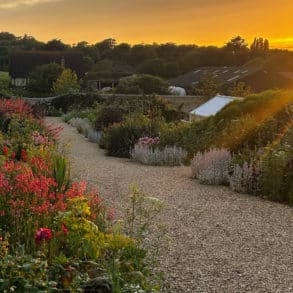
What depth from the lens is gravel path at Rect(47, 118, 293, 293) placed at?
4.81m

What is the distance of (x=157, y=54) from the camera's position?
A: 239 feet

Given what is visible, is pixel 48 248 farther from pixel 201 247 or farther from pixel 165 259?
pixel 201 247

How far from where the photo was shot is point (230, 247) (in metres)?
5.77

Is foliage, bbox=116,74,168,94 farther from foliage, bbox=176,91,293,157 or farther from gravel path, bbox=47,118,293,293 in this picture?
gravel path, bbox=47,118,293,293

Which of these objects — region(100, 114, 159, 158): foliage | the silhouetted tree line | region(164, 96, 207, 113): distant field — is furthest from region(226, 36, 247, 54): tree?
region(100, 114, 159, 158): foliage

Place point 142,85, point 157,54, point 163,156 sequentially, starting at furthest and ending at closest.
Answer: point 157,54
point 142,85
point 163,156

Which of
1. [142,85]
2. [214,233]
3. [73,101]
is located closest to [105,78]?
[142,85]

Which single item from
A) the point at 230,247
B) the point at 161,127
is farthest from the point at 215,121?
the point at 230,247

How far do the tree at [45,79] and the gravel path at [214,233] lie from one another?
38365mm

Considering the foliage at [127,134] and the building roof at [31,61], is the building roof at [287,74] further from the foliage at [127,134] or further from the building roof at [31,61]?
the foliage at [127,134]

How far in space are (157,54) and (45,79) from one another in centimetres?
2709

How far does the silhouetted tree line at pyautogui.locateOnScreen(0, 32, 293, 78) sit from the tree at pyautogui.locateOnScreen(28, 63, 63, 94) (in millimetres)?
17313

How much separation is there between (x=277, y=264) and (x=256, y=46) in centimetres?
7465

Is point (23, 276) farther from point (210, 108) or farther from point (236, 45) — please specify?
point (236, 45)
